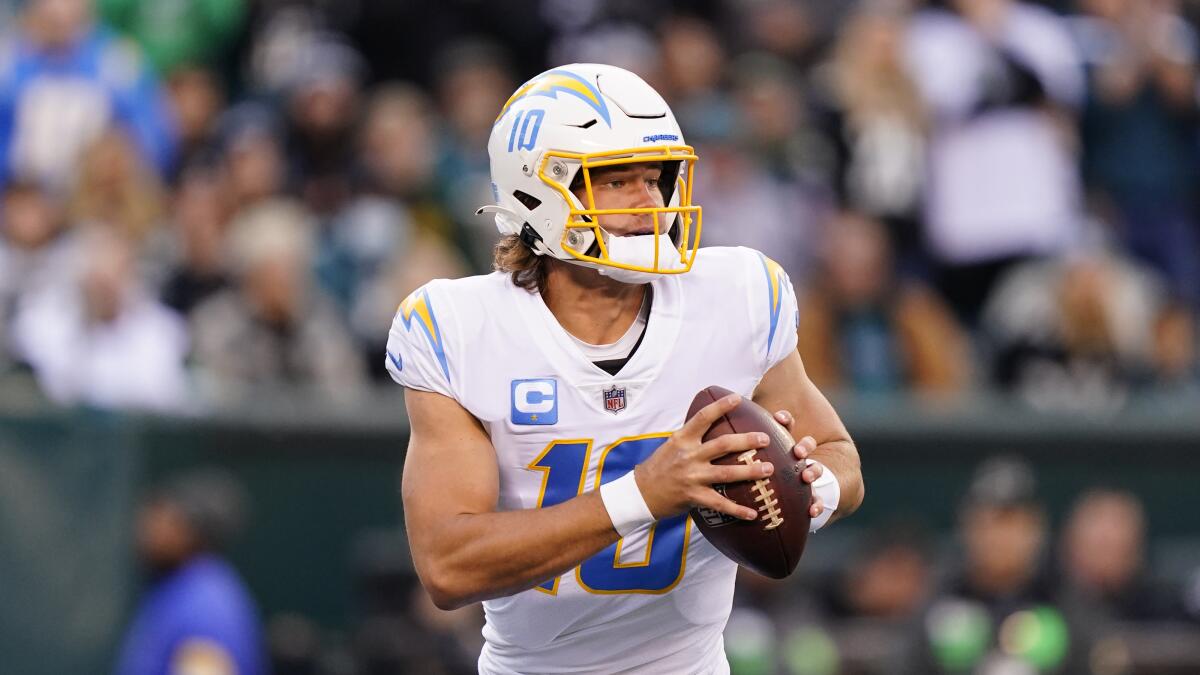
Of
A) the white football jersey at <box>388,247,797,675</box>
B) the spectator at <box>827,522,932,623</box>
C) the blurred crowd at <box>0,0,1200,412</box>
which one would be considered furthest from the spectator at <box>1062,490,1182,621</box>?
the white football jersey at <box>388,247,797,675</box>

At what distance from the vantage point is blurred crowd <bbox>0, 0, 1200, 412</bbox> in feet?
30.8

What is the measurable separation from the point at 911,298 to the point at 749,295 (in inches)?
222

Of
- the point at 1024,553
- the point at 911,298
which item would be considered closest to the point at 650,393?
the point at 1024,553

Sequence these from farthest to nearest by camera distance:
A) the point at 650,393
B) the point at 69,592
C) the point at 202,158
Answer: the point at 202,158
the point at 69,592
the point at 650,393

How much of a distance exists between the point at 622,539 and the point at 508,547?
341 millimetres

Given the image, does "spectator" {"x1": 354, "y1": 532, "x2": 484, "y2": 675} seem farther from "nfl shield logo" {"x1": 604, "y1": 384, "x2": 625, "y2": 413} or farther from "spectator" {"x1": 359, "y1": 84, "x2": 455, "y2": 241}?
"nfl shield logo" {"x1": 604, "y1": 384, "x2": 625, "y2": 413}

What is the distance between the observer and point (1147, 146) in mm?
11008

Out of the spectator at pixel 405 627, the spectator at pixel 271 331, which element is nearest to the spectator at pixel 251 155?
the spectator at pixel 271 331

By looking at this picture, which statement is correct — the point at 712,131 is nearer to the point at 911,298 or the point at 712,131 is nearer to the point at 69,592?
the point at 911,298

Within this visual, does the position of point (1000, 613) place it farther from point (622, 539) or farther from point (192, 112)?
point (192, 112)

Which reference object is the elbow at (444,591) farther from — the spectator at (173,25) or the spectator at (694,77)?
the spectator at (173,25)

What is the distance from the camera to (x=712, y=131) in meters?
10.6

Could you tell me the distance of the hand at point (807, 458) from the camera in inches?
161

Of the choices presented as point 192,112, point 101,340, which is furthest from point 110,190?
point 192,112
